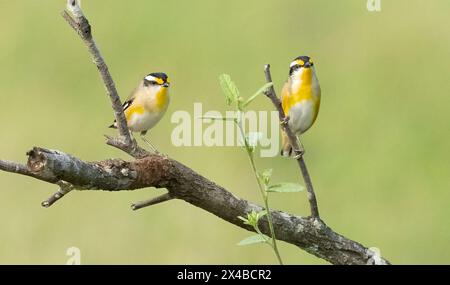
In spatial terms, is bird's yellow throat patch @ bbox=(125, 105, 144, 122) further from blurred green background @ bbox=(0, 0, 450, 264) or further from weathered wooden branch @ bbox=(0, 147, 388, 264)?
weathered wooden branch @ bbox=(0, 147, 388, 264)

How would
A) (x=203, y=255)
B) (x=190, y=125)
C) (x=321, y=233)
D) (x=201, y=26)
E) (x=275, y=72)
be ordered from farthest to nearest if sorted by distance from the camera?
(x=201, y=26), (x=275, y=72), (x=190, y=125), (x=203, y=255), (x=321, y=233)

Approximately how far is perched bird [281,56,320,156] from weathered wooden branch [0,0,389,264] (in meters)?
1.53

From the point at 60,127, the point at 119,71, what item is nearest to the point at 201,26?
the point at 119,71

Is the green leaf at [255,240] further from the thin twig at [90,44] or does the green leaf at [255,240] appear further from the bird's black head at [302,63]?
the bird's black head at [302,63]

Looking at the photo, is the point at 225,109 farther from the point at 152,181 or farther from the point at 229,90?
the point at 229,90

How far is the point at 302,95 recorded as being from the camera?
572cm

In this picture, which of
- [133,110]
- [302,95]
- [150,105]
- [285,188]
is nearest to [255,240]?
[285,188]

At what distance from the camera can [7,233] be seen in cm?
859

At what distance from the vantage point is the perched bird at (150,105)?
6.25 m

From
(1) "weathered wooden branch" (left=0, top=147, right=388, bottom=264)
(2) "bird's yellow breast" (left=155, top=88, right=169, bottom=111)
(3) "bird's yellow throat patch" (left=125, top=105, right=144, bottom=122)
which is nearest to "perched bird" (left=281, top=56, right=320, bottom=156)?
(2) "bird's yellow breast" (left=155, top=88, right=169, bottom=111)

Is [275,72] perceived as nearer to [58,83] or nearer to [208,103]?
[208,103]

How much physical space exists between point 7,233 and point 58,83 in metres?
2.50

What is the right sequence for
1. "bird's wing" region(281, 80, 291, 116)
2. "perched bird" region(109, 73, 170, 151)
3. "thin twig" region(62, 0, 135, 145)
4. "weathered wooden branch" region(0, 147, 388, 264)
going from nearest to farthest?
"weathered wooden branch" region(0, 147, 388, 264) < "thin twig" region(62, 0, 135, 145) < "bird's wing" region(281, 80, 291, 116) < "perched bird" region(109, 73, 170, 151)

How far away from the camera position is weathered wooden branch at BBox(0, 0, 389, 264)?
3207mm
